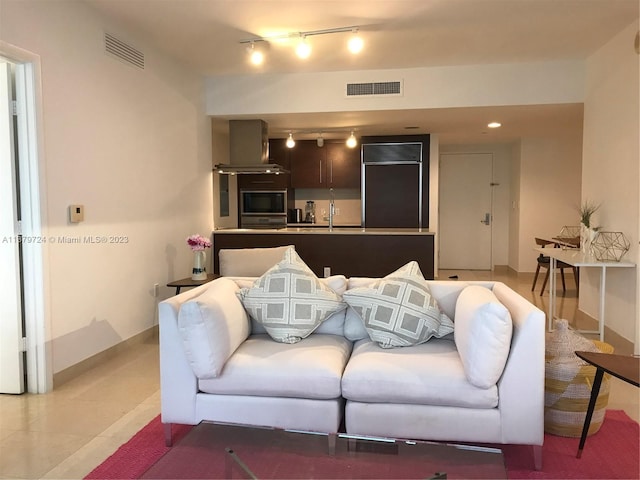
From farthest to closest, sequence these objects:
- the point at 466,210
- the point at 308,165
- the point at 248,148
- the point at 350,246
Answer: the point at 466,210 → the point at 308,165 → the point at 248,148 → the point at 350,246

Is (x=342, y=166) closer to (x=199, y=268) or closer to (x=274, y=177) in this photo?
(x=274, y=177)

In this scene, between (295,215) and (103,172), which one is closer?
(103,172)

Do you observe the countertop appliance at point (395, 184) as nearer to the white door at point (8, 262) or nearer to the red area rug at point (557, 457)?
the red area rug at point (557, 457)

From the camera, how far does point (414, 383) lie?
2.21 meters

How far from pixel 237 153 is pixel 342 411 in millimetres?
4185

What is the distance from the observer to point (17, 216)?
3.08 meters

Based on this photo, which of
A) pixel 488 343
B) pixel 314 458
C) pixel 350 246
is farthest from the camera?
pixel 350 246

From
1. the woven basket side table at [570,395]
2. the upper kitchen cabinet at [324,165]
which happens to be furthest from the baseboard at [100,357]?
the upper kitchen cabinet at [324,165]

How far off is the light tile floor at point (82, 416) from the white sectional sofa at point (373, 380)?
0.42 meters

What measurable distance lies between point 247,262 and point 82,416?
168 cm

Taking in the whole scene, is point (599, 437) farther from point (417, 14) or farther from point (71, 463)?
point (417, 14)

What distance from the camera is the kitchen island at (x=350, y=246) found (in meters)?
5.54

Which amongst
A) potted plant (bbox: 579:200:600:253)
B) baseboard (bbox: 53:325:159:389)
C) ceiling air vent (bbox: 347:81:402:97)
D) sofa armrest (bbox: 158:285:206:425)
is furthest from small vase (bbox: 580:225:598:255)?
baseboard (bbox: 53:325:159:389)

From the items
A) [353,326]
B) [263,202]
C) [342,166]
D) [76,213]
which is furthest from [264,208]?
[353,326]
